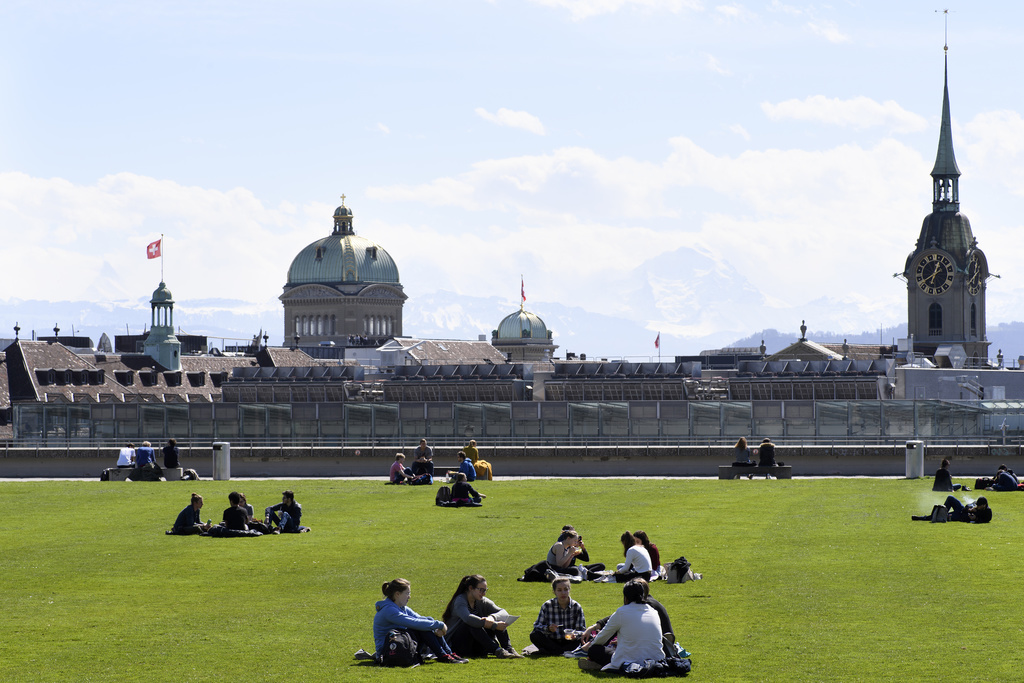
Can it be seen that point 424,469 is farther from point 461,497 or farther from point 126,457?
point 126,457

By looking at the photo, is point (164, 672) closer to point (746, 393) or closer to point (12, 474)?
point (12, 474)

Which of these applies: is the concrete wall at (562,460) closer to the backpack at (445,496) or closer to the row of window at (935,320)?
the backpack at (445,496)

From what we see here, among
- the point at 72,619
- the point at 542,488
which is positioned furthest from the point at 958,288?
the point at 72,619

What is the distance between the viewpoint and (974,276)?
19738 centimetres

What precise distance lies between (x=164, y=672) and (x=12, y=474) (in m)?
54.2

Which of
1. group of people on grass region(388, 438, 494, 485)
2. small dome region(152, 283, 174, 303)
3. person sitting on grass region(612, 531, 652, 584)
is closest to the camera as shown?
person sitting on grass region(612, 531, 652, 584)

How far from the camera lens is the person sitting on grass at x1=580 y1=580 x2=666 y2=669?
21.1m

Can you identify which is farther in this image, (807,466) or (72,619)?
(807,466)

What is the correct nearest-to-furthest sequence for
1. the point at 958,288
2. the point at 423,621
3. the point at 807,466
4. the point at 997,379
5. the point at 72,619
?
the point at 423,621 < the point at 72,619 < the point at 807,466 < the point at 997,379 < the point at 958,288

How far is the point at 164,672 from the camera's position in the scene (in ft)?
68.0

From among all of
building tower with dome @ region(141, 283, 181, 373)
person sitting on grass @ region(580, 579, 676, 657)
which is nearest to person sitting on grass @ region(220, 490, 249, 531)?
person sitting on grass @ region(580, 579, 676, 657)

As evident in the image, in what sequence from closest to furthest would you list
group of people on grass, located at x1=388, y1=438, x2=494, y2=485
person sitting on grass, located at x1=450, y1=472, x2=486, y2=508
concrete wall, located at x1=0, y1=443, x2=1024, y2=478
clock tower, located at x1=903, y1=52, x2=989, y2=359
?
1. person sitting on grass, located at x1=450, y1=472, x2=486, y2=508
2. group of people on grass, located at x1=388, y1=438, x2=494, y2=485
3. concrete wall, located at x1=0, y1=443, x2=1024, y2=478
4. clock tower, located at x1=903, y1=52, x2=989, y2=359

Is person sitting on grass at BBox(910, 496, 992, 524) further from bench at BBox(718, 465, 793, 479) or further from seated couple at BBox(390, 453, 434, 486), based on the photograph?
seated couple at BBox(390, 453, 434, 486)

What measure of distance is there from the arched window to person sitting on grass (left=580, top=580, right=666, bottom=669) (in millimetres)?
185386
